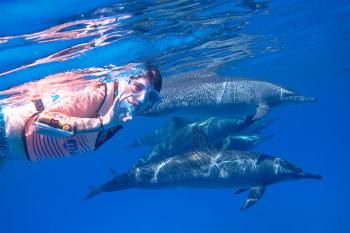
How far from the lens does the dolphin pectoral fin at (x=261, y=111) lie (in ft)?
42.7

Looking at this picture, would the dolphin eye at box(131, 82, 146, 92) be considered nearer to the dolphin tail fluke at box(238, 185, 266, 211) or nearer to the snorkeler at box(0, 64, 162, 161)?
the snorkeler at box(0, 64, 162, 161)

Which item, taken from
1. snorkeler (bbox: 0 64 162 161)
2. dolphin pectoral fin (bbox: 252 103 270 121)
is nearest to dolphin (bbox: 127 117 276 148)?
dolphin pectoral fin (bbox: 252 103 270 121)

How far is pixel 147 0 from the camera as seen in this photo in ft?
29.7

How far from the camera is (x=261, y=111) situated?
1350 centimetres

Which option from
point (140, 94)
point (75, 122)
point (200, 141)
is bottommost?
point (200, 141)

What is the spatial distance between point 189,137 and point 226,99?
6.28 ft

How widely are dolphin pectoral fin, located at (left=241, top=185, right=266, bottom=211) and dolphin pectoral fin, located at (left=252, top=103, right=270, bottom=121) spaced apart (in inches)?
98.7

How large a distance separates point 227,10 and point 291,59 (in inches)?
787

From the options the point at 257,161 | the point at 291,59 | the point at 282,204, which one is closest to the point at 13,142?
the point at 257,161

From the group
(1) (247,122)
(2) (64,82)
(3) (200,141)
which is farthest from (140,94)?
(2) (64,82)

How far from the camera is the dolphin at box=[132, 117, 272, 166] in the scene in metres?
13.2

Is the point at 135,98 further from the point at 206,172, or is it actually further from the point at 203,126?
the point at 203,126

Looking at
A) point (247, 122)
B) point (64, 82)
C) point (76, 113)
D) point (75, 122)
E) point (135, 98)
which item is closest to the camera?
point (75, 122)

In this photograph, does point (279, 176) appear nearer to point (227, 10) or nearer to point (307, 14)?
point (227, 10)
